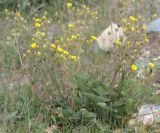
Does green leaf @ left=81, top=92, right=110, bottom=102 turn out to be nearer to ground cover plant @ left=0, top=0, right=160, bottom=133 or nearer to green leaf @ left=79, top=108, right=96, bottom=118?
ground cover plant @ left=0, top=0, right=160, bottom=133

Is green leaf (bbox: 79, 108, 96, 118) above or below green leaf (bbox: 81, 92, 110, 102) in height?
below

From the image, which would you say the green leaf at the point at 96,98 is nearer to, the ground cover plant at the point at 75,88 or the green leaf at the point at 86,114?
the ground cover plant at the point at 75,88

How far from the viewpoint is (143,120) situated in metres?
3.24

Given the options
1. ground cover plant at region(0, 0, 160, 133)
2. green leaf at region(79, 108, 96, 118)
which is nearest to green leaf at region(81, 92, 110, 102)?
ground cover plant at region(0, 0, 160, 133)

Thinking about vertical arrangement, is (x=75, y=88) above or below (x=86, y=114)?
Answer: above

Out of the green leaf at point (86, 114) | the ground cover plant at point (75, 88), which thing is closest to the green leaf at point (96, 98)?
the ground cover plant at point (75, 88)

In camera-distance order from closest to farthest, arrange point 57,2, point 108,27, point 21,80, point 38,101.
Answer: point 38,101 → point 21,80 → point 108,27 → point 57,2

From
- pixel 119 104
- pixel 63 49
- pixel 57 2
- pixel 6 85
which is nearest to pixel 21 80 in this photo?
pixel 6 85

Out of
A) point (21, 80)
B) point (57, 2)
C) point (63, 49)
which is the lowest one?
point (21, 80)

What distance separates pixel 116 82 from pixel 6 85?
847mm

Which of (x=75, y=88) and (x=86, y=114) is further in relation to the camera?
(x=75, y=88)

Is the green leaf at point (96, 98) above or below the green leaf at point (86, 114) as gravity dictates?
above

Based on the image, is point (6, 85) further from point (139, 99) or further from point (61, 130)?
point (139, 99)

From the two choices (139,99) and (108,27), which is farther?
(108,27)
